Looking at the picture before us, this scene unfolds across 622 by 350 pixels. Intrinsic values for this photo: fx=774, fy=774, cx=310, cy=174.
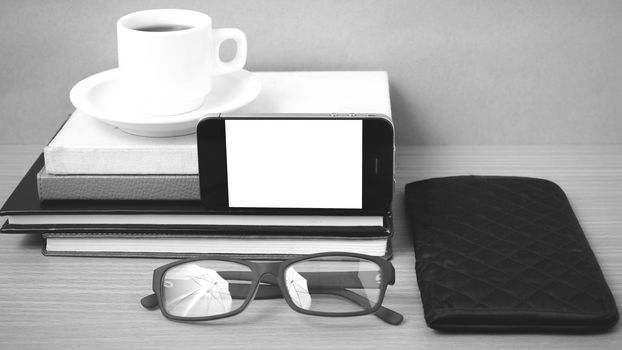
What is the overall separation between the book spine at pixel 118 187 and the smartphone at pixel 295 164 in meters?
0.02

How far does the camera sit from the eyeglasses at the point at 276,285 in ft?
2.09

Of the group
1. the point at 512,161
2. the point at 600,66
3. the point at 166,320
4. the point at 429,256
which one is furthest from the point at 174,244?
the point at 600,66

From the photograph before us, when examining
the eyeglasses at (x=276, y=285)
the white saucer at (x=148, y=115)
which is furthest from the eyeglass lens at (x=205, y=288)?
the white saucer at (x=148, y=115)

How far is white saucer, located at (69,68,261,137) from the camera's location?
2.29 ft

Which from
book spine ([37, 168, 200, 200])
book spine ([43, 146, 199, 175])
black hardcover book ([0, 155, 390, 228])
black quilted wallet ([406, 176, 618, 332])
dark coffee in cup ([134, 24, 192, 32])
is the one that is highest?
dark coffee in cup ([134, 24, 192, 32])

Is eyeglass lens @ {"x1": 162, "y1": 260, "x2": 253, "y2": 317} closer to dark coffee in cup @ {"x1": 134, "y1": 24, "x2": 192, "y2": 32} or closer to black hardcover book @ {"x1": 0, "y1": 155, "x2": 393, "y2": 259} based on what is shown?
black hardcover book @ {"x1": 0, "y1": 155, "x2": 393, "y2": 259}

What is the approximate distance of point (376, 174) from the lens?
687 millimetres

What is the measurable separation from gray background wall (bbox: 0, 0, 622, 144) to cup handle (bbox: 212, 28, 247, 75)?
0.41 feet

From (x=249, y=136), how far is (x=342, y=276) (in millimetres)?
148

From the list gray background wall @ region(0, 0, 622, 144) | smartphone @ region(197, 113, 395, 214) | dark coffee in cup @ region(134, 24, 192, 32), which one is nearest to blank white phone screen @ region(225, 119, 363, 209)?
smartphone @ region(197, 113, 395, 214)

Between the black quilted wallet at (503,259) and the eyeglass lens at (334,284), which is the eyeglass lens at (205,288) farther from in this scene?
the black quilted wallet at (503,259)

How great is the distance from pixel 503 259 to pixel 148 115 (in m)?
0.34

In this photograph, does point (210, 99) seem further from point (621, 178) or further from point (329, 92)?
point (621, 178)

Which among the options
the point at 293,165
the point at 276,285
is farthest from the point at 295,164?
the point at 276,285
